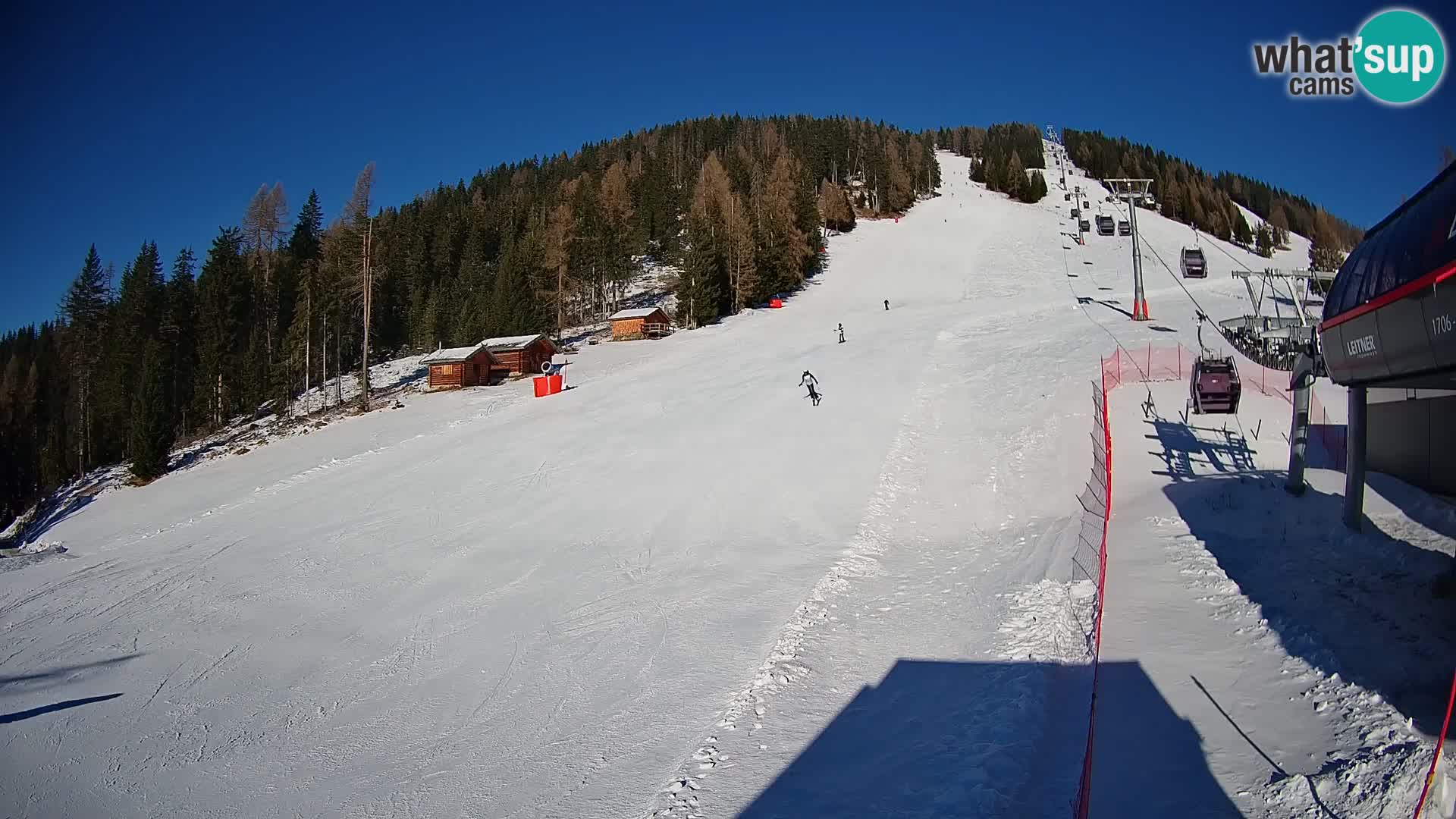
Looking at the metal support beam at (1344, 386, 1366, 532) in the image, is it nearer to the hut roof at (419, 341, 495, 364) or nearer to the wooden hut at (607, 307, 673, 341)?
the hut roof at (419, 341, 495, 364)

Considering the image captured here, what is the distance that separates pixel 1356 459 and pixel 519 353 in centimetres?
4100

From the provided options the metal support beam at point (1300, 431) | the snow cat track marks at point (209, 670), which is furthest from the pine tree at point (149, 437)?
the metal support beam at point (1300, 431)

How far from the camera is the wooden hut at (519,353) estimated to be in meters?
45.3

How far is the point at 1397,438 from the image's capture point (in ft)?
42.0

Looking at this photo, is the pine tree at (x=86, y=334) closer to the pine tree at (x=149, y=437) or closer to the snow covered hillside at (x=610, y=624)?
the pine tree at (x=149, y=437)

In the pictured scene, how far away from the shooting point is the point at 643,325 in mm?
52562

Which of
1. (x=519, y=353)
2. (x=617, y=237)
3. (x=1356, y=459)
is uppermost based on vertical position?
Result: (x=617, y=237)

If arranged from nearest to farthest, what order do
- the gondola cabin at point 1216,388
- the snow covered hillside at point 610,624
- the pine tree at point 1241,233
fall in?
1. the snow covered hillside at point 610,624
2. the gondola cabin at point 1216,388
3. the pine tree at point 1241,233

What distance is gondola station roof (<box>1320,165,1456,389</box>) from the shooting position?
6879 mm

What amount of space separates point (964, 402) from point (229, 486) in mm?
24694

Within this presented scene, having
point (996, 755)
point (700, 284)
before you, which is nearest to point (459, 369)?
point (700, 284)

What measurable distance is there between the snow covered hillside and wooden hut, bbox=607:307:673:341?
2466cm

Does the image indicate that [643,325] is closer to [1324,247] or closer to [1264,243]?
[1324,247]

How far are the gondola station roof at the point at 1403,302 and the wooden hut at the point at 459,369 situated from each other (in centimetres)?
4027
